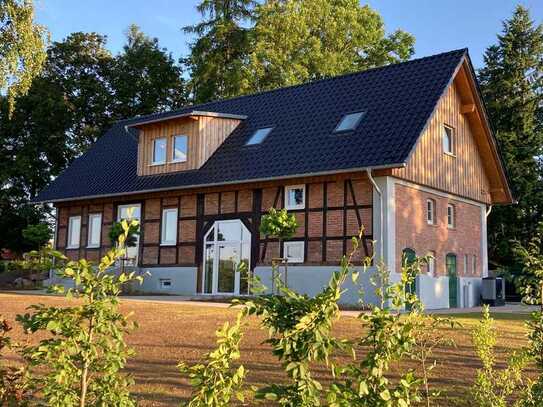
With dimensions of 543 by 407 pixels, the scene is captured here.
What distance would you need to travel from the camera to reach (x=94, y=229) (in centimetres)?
2628

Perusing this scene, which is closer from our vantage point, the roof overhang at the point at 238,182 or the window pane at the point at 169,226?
the roof overhang at the point at 238,182

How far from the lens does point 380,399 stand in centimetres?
326

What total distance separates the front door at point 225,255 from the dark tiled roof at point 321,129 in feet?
5.48

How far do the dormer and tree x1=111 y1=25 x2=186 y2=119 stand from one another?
17.2 m

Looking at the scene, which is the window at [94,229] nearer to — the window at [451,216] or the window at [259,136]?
the window at [259,136]

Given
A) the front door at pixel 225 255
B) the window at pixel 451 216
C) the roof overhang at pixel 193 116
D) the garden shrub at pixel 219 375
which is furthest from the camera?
the window at pixel 451 216

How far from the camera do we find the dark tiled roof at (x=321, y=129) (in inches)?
742

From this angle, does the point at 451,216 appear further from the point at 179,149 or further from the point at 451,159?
the point at 179,149

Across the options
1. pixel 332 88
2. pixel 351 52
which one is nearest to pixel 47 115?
pixel 351 52

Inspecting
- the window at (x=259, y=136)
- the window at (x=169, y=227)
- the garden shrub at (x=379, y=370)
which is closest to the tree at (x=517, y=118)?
the window at (x=259, y=136)

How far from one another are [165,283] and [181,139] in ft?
16.9

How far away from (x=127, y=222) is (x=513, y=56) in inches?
1410

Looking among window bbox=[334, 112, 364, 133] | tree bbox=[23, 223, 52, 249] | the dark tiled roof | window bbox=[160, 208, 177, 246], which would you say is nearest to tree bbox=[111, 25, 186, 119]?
tree bbox=[23, 223, 52, 249]

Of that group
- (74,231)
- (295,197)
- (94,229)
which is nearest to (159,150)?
(94,229)
